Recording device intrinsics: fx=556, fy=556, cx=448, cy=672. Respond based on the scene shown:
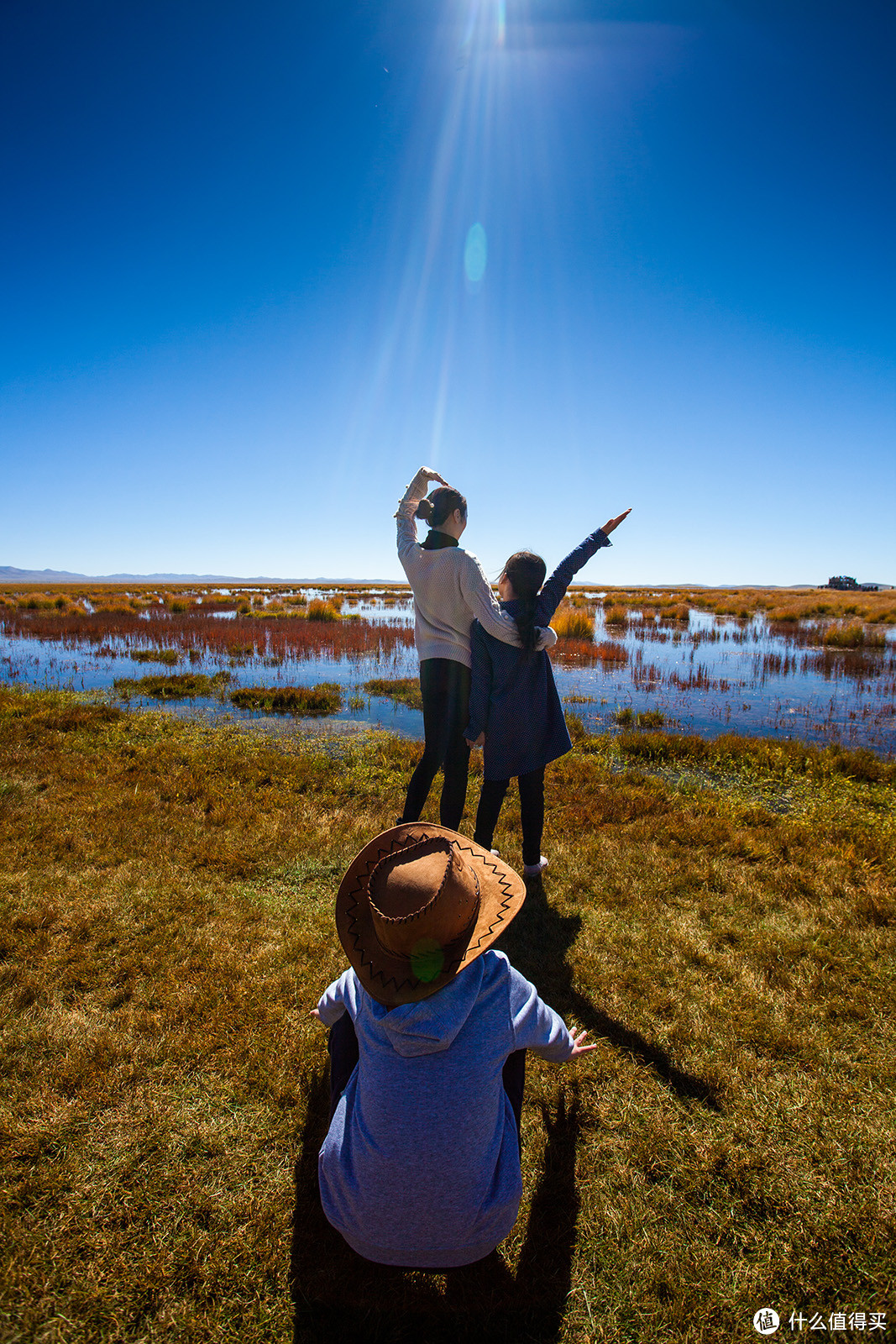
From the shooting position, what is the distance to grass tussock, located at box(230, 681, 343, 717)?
10.4 meters

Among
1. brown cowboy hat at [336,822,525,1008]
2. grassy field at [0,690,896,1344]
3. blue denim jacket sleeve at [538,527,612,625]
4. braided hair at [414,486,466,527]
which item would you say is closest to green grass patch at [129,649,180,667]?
grassy field at [0,690,896,1344]

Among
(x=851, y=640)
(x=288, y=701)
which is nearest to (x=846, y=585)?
(x=851, y=640)

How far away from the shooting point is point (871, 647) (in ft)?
59.3

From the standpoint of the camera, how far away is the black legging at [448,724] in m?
3.48

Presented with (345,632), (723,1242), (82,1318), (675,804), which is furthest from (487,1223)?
(345,632)

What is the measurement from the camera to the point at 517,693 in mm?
3520

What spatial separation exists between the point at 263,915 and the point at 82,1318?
197 centimetres

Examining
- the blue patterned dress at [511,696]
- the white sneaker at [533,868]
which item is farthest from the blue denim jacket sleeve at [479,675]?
the white sneaker at [533,868]

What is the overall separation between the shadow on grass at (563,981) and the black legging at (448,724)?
0.79 metres

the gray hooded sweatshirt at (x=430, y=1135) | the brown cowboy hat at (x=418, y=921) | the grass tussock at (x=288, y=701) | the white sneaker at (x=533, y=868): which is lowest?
the white sneaker at (x=533, y=868)

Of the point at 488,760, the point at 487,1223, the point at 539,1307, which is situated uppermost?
the point at 488,760

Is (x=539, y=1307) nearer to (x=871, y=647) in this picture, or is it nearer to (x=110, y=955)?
(x=110, y=955)

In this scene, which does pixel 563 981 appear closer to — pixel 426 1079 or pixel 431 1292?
pixel 431 1292

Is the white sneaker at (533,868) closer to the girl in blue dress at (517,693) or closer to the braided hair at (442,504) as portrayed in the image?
the girl in blue dress at (517,693)
